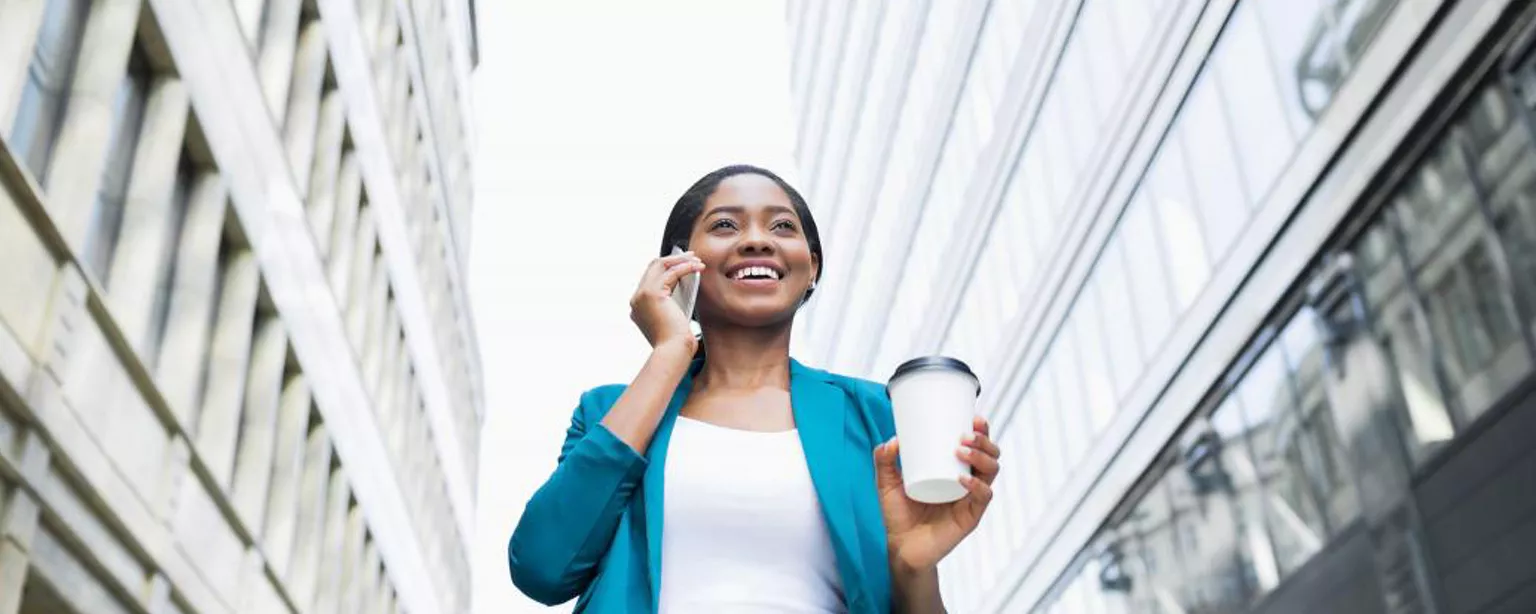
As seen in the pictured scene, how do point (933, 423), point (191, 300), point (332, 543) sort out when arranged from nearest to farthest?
point (933, 423)
point (191, 300)
point (332, 543)

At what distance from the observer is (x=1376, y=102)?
14.2 m

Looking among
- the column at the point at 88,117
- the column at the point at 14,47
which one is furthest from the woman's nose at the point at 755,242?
the column at the point at 88,117

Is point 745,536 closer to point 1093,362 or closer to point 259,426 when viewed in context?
point 259,426

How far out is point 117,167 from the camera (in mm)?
13477

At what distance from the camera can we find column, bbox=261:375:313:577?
1814 cm

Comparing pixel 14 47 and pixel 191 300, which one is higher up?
pixel 191 300

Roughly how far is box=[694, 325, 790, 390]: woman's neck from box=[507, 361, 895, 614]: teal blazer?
30 centimetres

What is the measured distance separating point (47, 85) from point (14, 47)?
1515mm

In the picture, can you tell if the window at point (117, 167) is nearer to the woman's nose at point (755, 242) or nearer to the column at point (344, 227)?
the column at point (344, 227)

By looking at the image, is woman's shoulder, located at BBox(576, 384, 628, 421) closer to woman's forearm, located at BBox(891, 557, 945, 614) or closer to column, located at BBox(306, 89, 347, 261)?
woman's forearm, located at BBox(891, 557, 945, 614)

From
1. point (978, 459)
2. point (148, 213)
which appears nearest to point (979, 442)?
point (978, 459)

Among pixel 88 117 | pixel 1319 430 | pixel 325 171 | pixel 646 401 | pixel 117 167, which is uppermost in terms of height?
pixel 325 171

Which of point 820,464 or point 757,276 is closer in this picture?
point 820,464

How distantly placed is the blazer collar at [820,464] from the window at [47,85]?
9.42m
